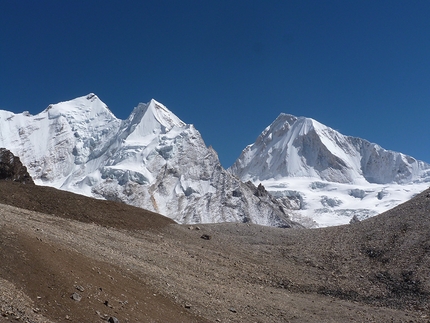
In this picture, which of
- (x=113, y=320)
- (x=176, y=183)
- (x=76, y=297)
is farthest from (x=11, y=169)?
(x=176, y=183)

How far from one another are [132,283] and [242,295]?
656 cm

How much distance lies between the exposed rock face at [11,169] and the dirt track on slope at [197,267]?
104 ft

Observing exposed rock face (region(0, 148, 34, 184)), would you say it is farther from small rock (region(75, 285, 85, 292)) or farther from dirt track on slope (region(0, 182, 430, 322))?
small rock (region(75, 285, 85, 292))

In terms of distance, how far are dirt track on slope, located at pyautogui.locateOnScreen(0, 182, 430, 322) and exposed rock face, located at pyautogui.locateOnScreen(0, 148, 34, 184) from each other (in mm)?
31782

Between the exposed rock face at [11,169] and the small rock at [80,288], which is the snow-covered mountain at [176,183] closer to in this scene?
the exposed rock face at [11,169]

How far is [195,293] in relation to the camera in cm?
2441

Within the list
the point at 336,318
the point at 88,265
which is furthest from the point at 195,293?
the point at 336,318

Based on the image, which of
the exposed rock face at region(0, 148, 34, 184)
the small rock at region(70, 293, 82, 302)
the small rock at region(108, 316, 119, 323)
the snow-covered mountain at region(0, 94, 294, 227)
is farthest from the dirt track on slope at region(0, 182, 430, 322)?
the snow-covered mountain at region(0, 94, 294, 227)

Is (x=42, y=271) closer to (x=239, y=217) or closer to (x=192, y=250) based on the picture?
(x=192, y=250)

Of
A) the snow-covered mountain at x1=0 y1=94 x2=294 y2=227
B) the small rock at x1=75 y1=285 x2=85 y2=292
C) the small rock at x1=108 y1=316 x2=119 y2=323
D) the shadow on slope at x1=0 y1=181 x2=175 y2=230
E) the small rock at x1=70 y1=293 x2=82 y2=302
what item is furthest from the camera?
the snow-covered mountain at x1=0 y1=94 x2=294 y2=227

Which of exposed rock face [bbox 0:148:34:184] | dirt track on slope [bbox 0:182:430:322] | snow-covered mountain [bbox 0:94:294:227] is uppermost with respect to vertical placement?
snow-covered mountain [bbox 0:94:294:227]

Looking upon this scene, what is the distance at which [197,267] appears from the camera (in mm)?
29594

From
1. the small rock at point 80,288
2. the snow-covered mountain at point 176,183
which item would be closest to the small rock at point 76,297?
the small rock at point 80,288

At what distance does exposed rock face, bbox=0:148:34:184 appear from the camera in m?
66.7
